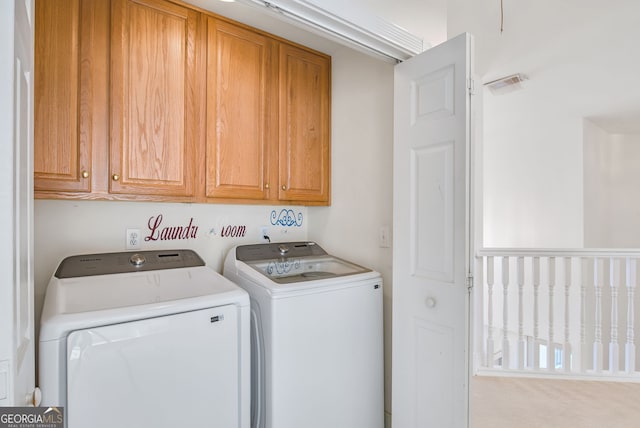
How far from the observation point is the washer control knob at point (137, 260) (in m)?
1.62

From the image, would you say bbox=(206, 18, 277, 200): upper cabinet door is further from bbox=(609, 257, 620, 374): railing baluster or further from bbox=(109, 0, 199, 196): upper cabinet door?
bbox=(609, 257, 620, 374): railing baluster

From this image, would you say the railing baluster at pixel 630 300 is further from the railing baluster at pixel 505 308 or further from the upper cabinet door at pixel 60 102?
the upper cabinet door at pixel 60 102

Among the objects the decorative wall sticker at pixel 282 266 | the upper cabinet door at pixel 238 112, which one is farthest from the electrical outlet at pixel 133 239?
the decorative wall sticker at pixel 282 266

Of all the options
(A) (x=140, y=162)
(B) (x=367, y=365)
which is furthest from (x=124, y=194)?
(B) (x=367, y=365)

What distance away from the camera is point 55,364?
1.03 meters

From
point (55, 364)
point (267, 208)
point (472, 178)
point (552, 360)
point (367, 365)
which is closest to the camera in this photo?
point (55, 364)

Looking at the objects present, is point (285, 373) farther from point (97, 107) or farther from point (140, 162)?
point (97, 107)

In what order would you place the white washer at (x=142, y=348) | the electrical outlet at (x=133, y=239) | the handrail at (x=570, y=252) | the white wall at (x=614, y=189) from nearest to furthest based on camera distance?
1. the white washer at (x=142, y=348)
2. the electrical outlet at (x=133, y=239)
3. the handrail at (x=570, y=252)
4. the white wall at (x=614, y=189)

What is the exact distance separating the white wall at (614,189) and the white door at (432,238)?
3.95 meters

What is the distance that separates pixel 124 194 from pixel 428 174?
1381mm

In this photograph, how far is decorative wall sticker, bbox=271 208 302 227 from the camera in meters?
2.34
